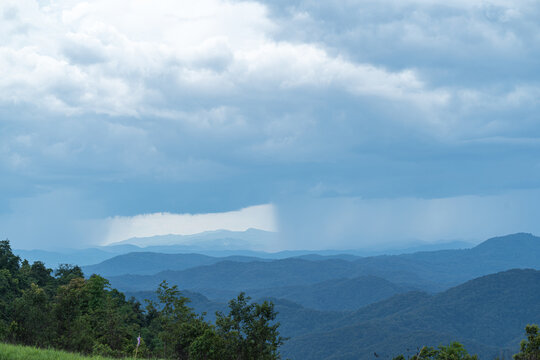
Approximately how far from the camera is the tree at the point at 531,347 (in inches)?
1308

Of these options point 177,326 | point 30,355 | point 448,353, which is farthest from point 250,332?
point 30,355

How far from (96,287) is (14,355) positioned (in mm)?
72164

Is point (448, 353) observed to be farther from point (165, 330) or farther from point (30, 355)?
point (165, 330)

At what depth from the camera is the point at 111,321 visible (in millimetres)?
62500

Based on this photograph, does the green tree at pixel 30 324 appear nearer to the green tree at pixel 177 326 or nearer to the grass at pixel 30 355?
the green tree at pixel 177 326

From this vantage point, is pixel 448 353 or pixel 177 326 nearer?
pixel 448 353

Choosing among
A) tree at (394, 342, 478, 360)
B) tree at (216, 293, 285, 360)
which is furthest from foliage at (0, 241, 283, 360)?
tree at (394, 342, 478, 360)

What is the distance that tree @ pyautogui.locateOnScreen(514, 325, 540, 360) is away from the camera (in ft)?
109

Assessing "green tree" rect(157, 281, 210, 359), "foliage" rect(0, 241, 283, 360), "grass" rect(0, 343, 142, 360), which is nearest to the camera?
"grass" rect(0, 343, 142, 360)

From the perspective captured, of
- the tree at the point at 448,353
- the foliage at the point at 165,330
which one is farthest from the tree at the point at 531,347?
the foliage at the point at 165,330

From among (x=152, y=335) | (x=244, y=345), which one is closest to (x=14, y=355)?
(x=244, y=345)

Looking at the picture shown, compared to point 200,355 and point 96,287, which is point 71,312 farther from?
point 96,287

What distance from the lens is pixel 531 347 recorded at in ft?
112

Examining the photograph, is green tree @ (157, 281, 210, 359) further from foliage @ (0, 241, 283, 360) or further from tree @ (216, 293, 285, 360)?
tree @ (216, 293, 285, 360)
